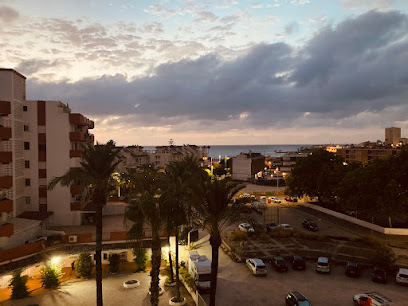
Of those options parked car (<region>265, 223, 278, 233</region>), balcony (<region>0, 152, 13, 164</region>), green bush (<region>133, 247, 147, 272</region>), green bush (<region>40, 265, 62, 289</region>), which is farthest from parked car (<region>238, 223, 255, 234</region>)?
balcony (<region>0, 152, 13, 164</region>)

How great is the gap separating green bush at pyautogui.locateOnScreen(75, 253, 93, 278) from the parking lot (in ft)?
46.2

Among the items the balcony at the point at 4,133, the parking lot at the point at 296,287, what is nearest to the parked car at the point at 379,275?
the parking lot at the point at 296,287

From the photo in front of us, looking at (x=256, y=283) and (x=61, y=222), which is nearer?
(x=256, y=283)

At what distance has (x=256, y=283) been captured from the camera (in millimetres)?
28969

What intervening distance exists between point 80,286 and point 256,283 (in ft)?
58.1

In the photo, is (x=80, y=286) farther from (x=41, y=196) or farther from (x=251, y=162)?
(x=251, y=162)

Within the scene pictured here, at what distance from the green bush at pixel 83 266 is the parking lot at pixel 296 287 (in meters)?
14.1

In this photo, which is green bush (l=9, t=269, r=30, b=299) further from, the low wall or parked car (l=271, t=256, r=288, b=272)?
the low wall

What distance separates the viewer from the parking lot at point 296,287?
83.6 feet

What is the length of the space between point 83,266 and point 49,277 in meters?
3.36

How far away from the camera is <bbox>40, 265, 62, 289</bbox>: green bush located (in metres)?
28.8

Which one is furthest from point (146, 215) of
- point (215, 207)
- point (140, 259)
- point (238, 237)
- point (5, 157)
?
point (238, 237)

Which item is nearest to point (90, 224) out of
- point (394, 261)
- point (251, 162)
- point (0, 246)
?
point (0, 246)

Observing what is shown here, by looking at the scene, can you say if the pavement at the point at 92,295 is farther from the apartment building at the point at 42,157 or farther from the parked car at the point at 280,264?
the apartment building at the point at 42,157
